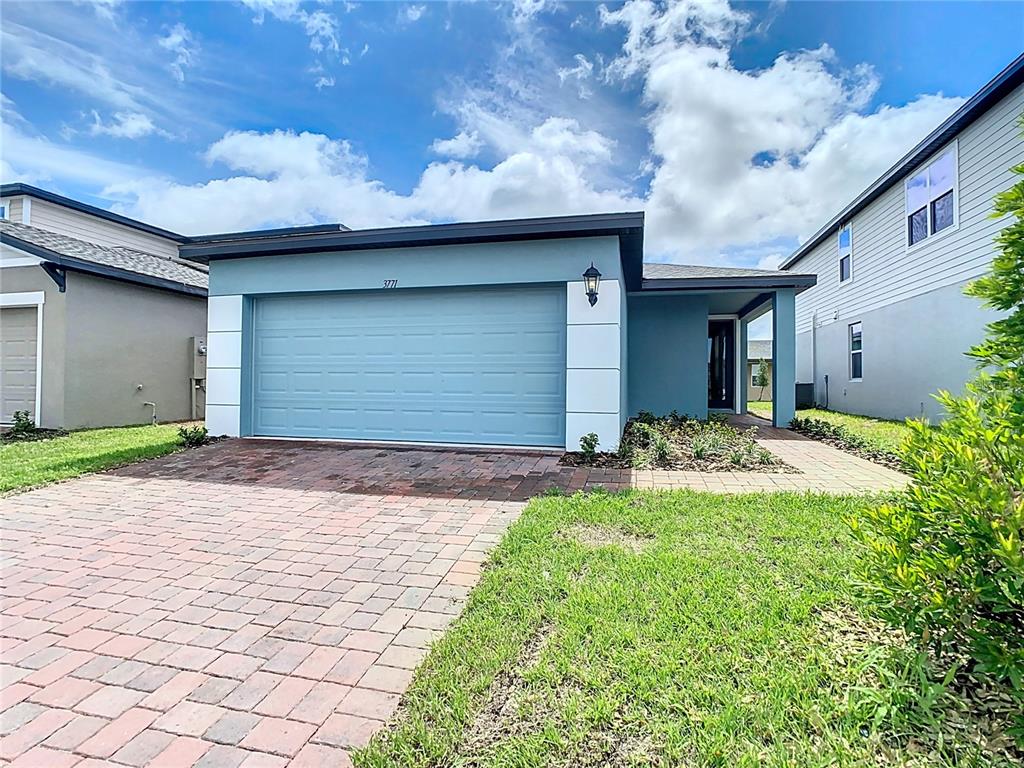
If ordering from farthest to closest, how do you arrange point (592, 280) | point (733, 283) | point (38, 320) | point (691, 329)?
point (691, 329), point (733, 283), point (38, 320), point (592, 280)

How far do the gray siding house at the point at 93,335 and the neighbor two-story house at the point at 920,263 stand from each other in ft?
50.1

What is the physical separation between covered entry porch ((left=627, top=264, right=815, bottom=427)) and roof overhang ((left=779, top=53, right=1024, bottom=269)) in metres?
3.81

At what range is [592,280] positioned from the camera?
23.1 feet

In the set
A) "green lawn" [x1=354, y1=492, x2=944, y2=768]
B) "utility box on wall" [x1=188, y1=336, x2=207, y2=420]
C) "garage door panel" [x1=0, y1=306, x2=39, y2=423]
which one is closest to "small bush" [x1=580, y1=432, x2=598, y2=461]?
"green lawn" [x1=354, y1=492, x2=944, y2=768]

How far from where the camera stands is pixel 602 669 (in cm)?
221

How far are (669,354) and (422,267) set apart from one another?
6.72 meters

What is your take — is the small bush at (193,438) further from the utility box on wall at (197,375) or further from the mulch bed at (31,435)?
the utility box on wall at (197,375)

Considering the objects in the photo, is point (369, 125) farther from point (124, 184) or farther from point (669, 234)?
point (669, 234)

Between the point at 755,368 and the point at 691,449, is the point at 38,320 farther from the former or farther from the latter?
the point at 755,368

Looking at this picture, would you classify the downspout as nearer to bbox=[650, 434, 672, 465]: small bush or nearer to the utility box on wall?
bbox=[650, 434, 672, 465]: small bush

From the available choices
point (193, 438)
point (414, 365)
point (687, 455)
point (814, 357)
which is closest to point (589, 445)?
point (687, 455)

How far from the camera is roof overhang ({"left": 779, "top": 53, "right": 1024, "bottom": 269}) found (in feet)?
28.1

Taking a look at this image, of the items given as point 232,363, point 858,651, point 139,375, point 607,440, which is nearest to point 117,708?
point 858,651

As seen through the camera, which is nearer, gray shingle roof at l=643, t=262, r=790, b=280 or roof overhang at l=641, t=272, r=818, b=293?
roof overhang at l=641, t=272, r=818, b=293
